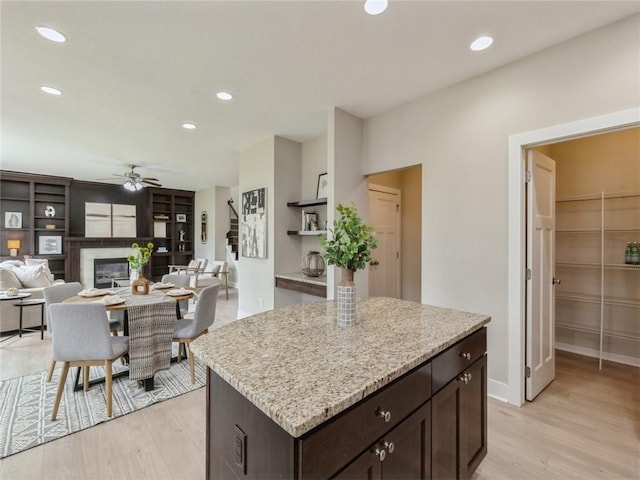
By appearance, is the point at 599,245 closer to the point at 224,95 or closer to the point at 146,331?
the point at 224,95

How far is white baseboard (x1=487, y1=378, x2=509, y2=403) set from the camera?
250 cm

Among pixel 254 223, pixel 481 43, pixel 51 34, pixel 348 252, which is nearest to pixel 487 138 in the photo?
pixel 481 43

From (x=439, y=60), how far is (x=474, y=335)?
2126 mm

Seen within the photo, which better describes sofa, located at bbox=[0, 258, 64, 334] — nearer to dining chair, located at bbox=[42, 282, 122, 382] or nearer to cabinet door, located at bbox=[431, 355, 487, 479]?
dining chair, located at bbox=[42, 282, 122, 382]

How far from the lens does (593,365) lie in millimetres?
3150

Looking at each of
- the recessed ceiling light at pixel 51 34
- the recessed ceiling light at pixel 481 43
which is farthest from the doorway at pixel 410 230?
the recessed ceiling light at pixel 51 34

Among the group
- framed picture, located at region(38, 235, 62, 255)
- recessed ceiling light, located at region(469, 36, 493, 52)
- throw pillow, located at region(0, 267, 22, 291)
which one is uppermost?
recessed ceiling light, located at region(469, 36, 493, 52)

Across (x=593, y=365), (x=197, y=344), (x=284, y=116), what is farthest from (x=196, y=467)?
(x=593, y=365)

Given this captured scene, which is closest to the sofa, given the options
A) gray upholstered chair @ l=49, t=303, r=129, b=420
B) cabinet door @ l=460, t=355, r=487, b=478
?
gray upholstered chair @ l=49, t=303, r=129, b=420

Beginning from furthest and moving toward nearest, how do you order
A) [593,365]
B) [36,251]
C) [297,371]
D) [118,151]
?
[36,251] < [118,151] < [593,365] < [297,371]

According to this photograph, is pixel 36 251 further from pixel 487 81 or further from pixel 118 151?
pixel 487 81

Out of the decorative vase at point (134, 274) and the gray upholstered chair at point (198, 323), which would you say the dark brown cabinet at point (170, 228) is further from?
the gray upholstered chair at point (198, 323)

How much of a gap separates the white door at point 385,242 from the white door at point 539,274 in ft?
6.50

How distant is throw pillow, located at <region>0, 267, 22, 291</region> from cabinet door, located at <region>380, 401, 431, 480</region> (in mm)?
5640
